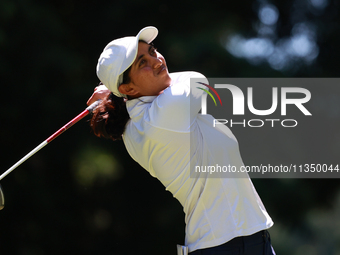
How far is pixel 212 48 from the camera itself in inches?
99.9

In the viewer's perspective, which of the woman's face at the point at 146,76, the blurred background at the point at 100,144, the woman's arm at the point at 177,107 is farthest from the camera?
the blurred background at the point at 100,144

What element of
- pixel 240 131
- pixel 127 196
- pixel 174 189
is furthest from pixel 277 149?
pixel 174 189

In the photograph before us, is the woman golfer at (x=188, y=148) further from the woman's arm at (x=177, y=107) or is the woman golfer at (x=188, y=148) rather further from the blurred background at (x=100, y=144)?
the blurred background at (x=100, y=144)

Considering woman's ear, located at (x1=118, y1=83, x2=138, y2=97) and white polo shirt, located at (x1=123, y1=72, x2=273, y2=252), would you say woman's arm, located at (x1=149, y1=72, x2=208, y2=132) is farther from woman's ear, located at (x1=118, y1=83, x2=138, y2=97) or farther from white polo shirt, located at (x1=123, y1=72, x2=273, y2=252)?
woman's ear, located at (x1=118, y1=83, x2=138, y2=97)

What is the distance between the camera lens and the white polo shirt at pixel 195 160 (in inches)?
44.3

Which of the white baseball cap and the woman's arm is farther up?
the white baseball cap

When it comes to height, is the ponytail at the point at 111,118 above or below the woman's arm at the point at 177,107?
below

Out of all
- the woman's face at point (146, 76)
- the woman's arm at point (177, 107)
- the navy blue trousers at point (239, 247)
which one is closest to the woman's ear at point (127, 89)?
the woman's face at point (146, 76)

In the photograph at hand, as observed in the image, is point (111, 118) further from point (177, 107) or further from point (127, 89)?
point (177, 107)

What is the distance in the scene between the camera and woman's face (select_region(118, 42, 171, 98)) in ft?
4.02

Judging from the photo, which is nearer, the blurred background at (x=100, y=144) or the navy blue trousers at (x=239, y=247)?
the navy blue trousers at (x=239, y=247)

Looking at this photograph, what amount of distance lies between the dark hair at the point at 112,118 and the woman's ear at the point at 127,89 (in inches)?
3.2

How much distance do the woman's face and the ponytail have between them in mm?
92

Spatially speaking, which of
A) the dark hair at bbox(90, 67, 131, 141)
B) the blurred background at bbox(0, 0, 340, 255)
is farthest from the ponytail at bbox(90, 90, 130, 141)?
the blurred background at bbox(0, 0, 340, 255)
